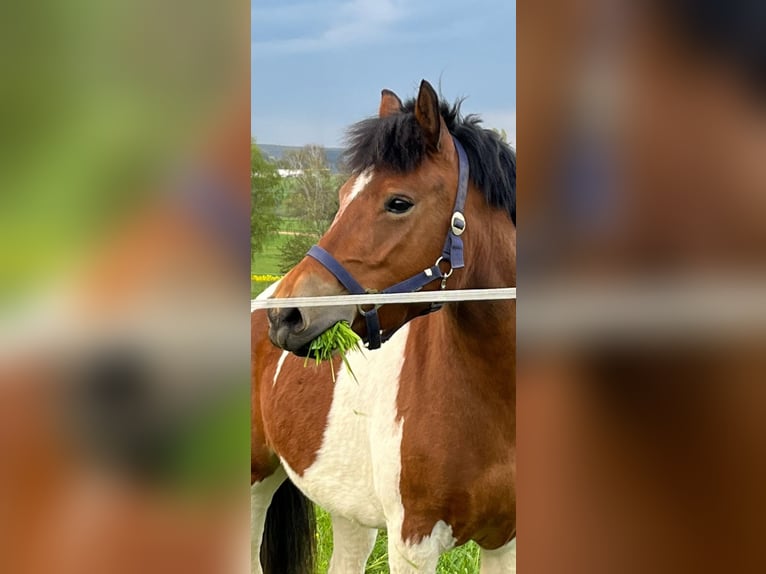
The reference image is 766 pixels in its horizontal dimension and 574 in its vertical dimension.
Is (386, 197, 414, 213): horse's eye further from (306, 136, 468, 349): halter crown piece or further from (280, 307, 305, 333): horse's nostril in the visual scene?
(280, 307, 305, 333): horse's nostril

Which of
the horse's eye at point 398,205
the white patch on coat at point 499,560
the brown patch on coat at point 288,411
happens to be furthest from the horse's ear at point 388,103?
the white patch on coat at point 499,560

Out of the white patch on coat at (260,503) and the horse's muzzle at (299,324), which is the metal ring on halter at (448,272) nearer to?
the horse's muzzle at (299,324)

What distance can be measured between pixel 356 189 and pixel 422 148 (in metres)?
0.13

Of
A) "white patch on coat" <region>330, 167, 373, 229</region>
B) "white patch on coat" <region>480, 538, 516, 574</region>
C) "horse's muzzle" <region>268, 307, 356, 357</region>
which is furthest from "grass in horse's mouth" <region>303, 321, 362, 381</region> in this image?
"white patch on coat" <region>480, 538, 516, 574</region>

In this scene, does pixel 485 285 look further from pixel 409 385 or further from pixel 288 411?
pixel 288 411

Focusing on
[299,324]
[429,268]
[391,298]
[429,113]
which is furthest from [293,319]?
[429,113]

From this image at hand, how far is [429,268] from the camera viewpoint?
1.06m

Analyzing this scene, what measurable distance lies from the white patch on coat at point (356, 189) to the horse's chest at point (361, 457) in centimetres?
21

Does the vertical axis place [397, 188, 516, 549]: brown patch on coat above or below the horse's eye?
below

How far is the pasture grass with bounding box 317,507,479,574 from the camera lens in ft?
3.56

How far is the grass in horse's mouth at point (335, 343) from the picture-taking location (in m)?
0.95
